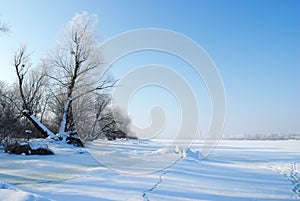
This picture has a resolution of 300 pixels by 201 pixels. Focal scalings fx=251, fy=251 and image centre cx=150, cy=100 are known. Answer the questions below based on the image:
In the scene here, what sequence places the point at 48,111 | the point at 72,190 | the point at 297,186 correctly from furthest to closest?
the point at 48,111
the point at 297,186
the point at 72,190

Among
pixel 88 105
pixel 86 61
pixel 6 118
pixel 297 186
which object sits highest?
pixel 86 61

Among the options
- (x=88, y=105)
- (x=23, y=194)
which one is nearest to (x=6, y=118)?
(x=88, y=105)

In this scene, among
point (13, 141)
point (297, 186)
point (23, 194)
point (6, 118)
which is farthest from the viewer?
point (6, 118)

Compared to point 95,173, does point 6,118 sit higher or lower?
higher

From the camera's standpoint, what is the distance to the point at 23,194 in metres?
3.19

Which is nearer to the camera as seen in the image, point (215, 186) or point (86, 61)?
point (215, 186)

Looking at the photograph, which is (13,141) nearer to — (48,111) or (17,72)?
(17,72)

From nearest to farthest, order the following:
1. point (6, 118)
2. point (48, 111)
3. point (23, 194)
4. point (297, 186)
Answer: point (23, 194)
point (297, 186)
point (6, 118)
point (48, 111)

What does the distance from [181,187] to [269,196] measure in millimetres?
1762

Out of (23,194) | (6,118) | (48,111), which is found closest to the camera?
(23,194)

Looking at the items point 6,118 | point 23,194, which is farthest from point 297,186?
point 6,118

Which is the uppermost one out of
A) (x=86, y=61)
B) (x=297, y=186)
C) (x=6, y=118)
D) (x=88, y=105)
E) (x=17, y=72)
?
(x=86, y=61)

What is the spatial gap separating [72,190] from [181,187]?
2.25m

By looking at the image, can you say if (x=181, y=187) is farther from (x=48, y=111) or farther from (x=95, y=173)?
(x=48, y=111)
